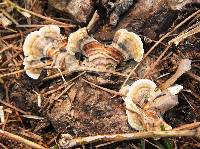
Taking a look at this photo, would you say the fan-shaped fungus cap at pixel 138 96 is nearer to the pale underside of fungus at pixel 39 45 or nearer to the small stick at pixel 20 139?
the small stick at pixel 20 139

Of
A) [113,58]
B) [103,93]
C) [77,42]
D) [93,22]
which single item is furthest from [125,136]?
[93,22]

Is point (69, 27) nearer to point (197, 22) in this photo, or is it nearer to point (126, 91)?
point (126, 91)

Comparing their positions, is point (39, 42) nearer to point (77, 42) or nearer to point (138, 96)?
point (77, 42)

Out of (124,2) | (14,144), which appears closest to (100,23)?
(124,2)

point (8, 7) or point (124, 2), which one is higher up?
point (8, 7)

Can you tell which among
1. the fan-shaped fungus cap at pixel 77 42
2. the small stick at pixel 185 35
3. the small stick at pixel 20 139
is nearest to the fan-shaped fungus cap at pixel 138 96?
the small stick at pixel 185 35
